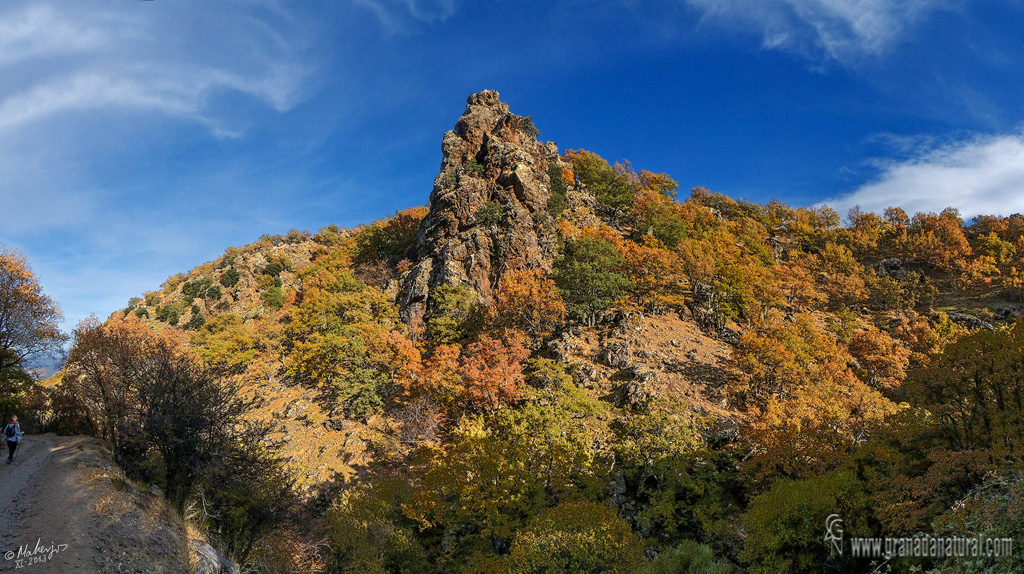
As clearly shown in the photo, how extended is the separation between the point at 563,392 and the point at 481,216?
89.3 feet

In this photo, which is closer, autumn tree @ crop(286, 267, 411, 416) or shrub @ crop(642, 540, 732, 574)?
shrub @ crop(642, 540, 732, 574)

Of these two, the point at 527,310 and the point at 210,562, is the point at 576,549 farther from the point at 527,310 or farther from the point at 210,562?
the point at 527,310

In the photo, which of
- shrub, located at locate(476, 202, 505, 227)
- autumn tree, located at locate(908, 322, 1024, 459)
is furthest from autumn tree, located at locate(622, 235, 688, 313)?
autumn tree, located at locate(908, 322, 1024, 459)

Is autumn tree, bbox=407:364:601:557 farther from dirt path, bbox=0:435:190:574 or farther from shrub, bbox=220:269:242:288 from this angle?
shrub, bbox=220:269:242:288

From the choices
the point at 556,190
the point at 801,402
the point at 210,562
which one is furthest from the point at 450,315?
the point at 801,402

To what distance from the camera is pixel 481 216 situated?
49.4 meters

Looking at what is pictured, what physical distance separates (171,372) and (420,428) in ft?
57.5

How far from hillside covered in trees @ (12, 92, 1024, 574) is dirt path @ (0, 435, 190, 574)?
A: 76.2 inches

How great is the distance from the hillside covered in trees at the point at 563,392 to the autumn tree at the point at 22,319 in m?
2.35

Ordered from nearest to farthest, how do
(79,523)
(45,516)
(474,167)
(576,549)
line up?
1. (79,523)
2. (45,516)
3. (576,549)
4. (474,167)

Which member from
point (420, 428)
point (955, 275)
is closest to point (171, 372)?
point (420, 428)

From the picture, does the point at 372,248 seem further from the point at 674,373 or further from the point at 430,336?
the point at 674,373

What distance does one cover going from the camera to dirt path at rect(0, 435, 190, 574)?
10.4 meters

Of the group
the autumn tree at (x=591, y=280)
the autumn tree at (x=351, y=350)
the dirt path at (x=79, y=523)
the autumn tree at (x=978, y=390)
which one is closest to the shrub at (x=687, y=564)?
the autumn tree at (x=978, y=390)
